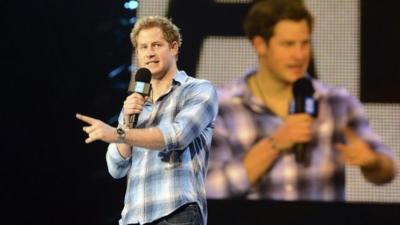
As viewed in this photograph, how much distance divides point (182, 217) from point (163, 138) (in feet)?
0.74

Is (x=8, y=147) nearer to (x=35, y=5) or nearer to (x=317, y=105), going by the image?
(x=35, y=5)

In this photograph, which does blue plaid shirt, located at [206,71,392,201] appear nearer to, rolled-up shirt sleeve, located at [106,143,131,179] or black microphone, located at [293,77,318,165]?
black microphone, located at [293,77,318,165]

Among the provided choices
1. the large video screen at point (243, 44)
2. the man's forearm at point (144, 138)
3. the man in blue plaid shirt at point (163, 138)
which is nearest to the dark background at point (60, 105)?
the large video screen at point (243, 44)

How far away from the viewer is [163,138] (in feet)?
5.62

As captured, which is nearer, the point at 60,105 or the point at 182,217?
the point at 182,217

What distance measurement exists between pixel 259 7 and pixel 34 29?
53.1 inches

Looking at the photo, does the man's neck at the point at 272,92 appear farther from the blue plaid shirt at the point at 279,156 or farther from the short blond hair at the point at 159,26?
the short blond hair at the point at 159,26

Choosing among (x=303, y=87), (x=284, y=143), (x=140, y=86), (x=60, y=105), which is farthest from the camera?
(x=60, y=105)

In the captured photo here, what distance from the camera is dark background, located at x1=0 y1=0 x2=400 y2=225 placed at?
370 cm

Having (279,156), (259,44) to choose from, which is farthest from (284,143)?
(259,44)

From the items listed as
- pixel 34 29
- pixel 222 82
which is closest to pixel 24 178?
pixel 34 29

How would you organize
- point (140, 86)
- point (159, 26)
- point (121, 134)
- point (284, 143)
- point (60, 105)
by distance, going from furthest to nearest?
point (60, 105) → point (284, 143) → point (159, 26) → point (140, 86) → point (121, 134)

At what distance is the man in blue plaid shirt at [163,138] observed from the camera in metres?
1.72

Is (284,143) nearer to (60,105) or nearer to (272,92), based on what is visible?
(272,92)
